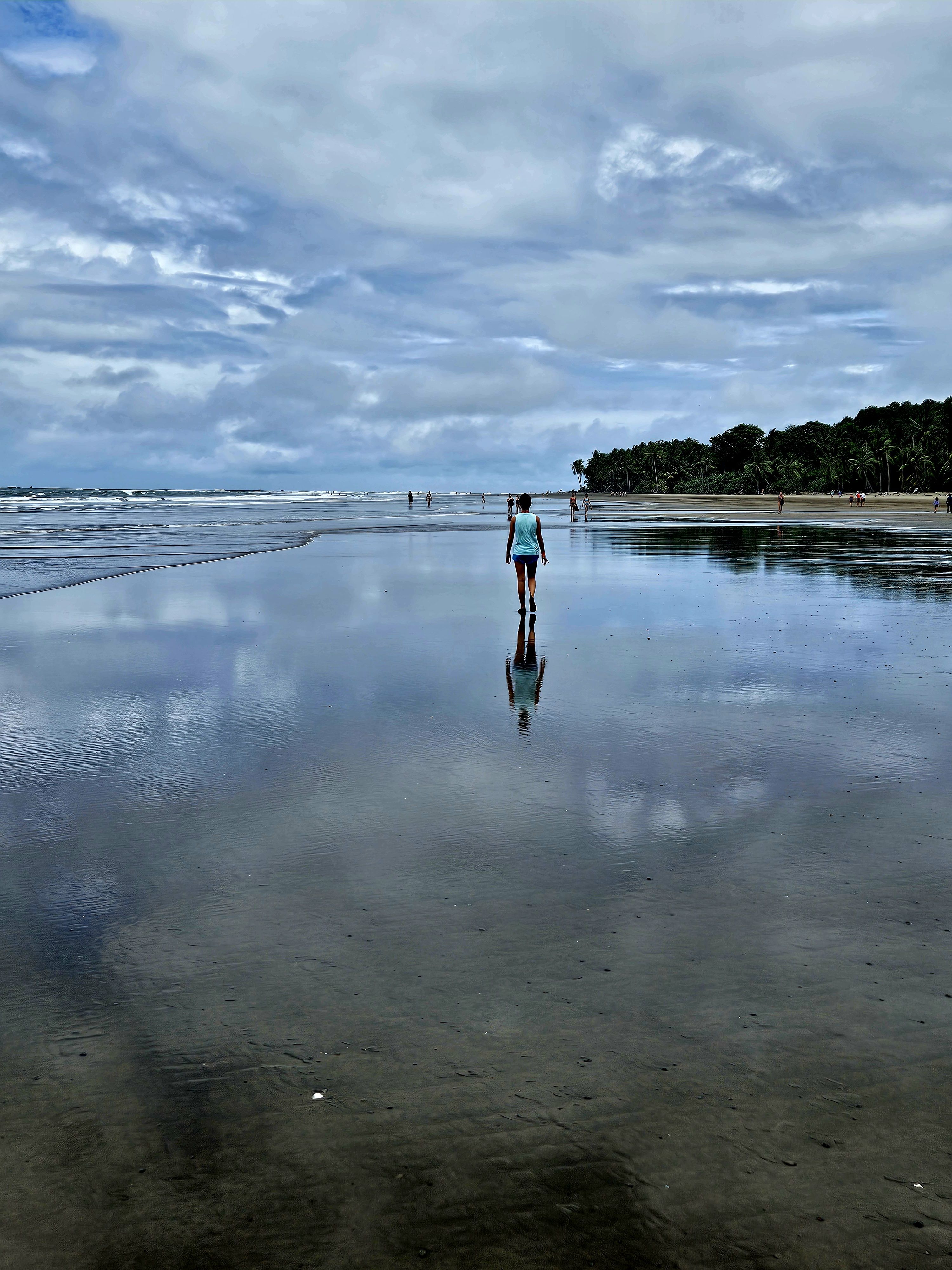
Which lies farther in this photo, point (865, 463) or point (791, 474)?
point (791, 474)

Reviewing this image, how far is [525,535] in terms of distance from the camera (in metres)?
14.8

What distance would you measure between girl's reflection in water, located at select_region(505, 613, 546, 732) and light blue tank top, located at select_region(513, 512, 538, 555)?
6.33ft

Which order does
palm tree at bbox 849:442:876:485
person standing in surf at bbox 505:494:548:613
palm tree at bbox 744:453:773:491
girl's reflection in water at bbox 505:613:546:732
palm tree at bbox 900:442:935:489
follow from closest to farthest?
girl's reflection in water at bbox 505:613:546:732 < person standing in surf at bbox 505:494:548:613 < palm tree at bbox 900:442:935:489 < palm tree at bbox 849:442:876:485 < palm tree at bbox 744:453:773:491

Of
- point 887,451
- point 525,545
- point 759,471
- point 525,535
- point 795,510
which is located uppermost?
point 887,451

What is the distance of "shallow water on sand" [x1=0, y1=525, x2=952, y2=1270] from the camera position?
8.95 ft

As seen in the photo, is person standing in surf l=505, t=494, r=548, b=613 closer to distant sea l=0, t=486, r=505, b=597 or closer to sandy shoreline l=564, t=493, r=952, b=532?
distant sea l=0, t=486, r=505, b=597

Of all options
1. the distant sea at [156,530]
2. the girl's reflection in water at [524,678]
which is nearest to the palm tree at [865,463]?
the distant sea at [156,530]

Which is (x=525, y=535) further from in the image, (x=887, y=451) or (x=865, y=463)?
(x=865, y=463)

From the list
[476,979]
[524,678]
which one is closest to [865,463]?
[524,678]

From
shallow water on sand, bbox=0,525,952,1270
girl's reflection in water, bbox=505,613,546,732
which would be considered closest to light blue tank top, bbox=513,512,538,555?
girl's reflection in water, bbox=505,613,546,732

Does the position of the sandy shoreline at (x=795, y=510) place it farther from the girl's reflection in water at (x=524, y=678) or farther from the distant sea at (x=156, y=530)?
the girl's reflection in water at (x=524, y=678)

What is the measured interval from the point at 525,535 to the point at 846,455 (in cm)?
14547

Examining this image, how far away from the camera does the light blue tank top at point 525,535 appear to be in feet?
48.4

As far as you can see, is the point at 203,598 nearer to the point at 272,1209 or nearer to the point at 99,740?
the point at 99,740
